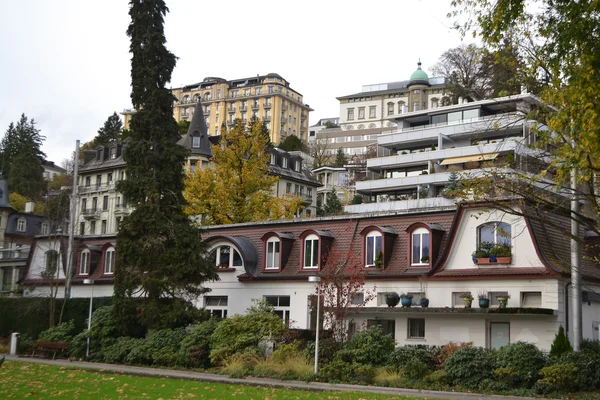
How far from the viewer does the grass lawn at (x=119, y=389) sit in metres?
20.3

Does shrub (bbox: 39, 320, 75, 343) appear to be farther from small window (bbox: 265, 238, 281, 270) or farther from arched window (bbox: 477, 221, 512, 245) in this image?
arched window (bbox: 477, 221, 512, 245)

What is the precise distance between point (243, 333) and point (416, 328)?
7.51m

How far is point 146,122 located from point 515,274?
18.8 metres

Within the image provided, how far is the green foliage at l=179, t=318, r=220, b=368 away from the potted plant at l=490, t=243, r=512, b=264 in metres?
12.4

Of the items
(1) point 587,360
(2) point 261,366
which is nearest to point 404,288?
(2) point 261,366

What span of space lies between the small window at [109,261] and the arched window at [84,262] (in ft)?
5.46

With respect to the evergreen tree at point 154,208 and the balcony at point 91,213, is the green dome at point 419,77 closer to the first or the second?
the balcony at point 91,213

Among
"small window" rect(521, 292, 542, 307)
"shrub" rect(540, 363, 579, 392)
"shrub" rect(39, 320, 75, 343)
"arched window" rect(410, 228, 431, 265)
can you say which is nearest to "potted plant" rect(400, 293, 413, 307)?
"arched window" rect(410, 228, 431, 265)

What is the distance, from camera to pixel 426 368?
85.6ft

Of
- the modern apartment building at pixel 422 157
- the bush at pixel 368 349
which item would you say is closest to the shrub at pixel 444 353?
the bush at pixel 368 349

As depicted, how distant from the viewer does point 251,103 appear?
163875 mm

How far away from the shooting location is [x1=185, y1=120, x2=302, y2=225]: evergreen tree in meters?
54.9

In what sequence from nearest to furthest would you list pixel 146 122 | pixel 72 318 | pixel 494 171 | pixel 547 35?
pixel 547 35
pixel 494 171
pixel 146 122
pixel 72 318

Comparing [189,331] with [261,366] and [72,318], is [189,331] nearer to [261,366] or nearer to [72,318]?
[261,366]
